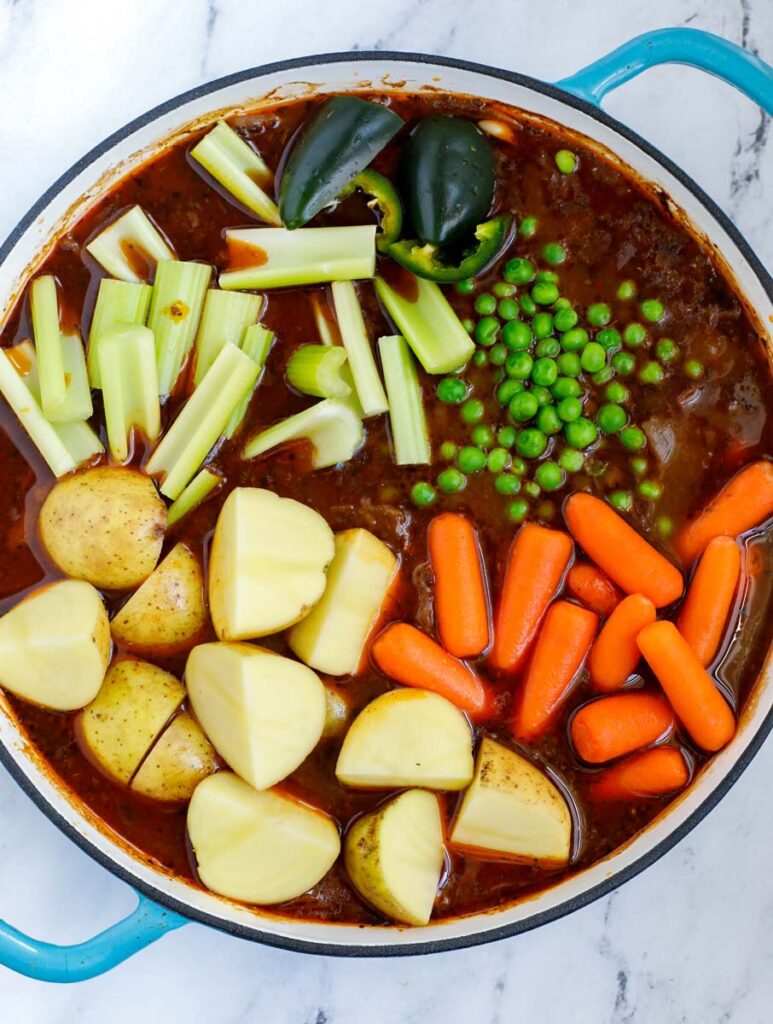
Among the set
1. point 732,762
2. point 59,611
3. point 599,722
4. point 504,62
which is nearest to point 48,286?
point 59,611

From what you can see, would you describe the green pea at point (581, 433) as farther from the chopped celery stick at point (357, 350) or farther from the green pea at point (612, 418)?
the chopped celery stick at point (357, 350)

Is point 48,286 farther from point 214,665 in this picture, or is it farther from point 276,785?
point 276,785

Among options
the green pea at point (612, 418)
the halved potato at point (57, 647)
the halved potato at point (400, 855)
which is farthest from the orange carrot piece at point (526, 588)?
the halved potato at point (57, 647)

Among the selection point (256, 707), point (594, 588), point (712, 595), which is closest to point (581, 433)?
point (594, 588)

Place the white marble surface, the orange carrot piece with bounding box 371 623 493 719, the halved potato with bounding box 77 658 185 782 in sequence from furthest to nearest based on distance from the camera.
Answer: the white marble surface, the orange carrot piece with bounding box 371 623 493 719, the halved potato with bounding box 77 658 185 782

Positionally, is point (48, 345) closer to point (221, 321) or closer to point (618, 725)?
point (221, 321)

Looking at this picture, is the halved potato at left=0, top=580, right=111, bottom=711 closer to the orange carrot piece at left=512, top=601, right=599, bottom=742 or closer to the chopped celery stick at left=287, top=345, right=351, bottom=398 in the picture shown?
the chopped celery stick at left=287, top=345, right=351, bottom=398

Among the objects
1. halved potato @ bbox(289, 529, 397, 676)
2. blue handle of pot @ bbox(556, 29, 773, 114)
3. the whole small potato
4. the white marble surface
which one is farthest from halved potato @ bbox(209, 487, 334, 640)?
blue handle of pot @ bbox(556, 29, 773, 114)
